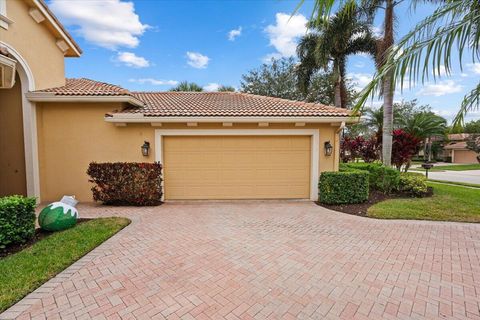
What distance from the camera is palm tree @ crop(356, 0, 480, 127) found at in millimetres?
2270

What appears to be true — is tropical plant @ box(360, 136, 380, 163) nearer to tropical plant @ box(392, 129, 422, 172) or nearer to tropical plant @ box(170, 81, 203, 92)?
tropical plant @ box(392, 129, 422, 172)

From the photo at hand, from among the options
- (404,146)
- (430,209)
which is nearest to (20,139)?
(430,209)

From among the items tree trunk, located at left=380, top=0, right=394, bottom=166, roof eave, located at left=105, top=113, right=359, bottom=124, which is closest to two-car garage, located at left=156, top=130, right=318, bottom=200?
roof eave, located at left=105, top=113, right=359, bottom=124

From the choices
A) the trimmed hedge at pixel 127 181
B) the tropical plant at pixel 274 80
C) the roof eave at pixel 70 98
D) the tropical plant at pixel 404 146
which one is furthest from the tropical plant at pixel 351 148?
the roof eave at pixel 70 98

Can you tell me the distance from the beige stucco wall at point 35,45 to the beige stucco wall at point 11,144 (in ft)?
2.99

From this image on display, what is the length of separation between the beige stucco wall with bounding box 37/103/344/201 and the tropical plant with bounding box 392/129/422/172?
6265 millimetres

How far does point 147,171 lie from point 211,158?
2.37m

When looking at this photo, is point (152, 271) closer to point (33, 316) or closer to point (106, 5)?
point (33, 316)

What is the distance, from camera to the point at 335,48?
16562 mm

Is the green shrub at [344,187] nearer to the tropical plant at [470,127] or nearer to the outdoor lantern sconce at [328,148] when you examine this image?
the outdoor lantern sconce at [328,148]

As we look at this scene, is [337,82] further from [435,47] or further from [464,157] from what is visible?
[464,157]

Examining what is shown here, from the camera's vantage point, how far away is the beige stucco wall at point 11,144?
8.72m

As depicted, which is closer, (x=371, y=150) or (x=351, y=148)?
(x=371, y=150)

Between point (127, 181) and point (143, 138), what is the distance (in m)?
1.76
